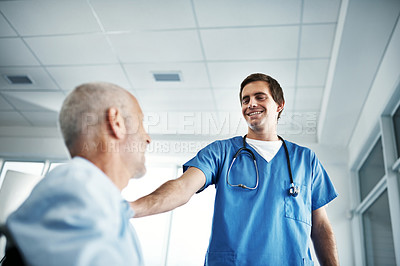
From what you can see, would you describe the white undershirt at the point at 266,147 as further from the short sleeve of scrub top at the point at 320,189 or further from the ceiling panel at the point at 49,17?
the ceiling panel at the point at 49,17

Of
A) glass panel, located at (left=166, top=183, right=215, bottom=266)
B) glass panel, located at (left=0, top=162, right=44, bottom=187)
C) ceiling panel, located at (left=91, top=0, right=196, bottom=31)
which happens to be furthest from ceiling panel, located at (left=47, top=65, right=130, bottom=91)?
glass panel, located at (left=0, top=162, right=44, bottom=187)

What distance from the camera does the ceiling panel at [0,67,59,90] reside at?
3.51 metres

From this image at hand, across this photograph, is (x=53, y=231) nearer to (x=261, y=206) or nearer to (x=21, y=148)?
(x=261, y=206)

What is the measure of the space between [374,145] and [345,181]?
31.4 inches

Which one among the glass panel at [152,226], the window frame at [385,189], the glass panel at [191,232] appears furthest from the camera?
the glass panel at [152,226]

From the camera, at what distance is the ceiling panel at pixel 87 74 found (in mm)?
3355

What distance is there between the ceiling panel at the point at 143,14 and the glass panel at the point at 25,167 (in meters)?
2.87

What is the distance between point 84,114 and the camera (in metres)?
0.82

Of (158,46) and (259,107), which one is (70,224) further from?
(158,46)

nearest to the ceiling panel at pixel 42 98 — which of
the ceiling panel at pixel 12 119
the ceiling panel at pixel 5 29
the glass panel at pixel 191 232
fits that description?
the ceiling panel at pixel 12 119

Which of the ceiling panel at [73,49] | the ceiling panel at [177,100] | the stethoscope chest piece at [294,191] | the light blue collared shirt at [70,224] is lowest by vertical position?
the light blue collared shirt at [70,224]

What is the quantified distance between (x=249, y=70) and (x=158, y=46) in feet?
2.87

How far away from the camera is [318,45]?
111 inches

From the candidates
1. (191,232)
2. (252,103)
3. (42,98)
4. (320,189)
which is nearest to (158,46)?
(252,103)
